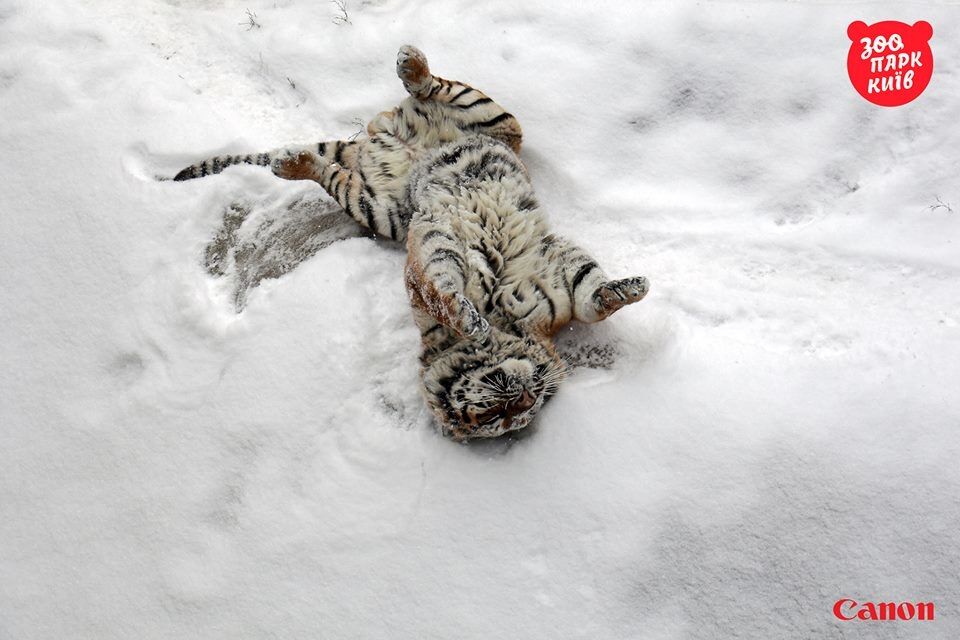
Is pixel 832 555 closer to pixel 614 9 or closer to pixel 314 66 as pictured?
pixel 614 9

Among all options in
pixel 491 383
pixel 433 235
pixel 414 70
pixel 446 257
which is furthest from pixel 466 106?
pixel 491 383

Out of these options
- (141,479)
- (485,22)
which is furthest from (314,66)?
(141,479)

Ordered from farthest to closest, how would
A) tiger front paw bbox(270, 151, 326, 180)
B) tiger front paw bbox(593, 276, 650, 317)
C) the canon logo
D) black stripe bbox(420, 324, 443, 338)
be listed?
tiger front paw bbox(270, 151, 326, 180)
black stripe bbox(420, 324, 443, 338)
tiger front paw bbox(593, 276, 650, 317)
the canon logo

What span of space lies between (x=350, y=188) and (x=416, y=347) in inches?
41.7

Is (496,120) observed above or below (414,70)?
below

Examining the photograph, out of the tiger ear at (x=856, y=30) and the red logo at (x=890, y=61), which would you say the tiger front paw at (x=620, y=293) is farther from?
the tiger ear at (x=856, y=30)

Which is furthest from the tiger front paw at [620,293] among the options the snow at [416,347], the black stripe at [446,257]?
the black stripe at [446,257]

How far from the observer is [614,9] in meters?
4.24

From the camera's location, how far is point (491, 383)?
2971mm

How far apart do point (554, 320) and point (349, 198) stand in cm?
142

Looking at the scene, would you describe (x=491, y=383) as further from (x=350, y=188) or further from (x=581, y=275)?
(x=350, y=188)

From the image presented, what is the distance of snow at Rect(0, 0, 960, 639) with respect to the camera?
275cm

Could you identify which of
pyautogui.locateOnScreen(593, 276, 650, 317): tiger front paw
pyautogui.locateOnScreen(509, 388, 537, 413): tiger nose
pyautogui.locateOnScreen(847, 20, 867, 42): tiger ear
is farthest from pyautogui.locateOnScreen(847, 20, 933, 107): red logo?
pyautogui.locateOnScreen(509, 388, 537, 413): tiger nose

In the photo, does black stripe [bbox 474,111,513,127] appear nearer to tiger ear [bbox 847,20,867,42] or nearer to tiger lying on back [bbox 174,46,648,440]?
tiger lying on back [bbox 174,46,648,440]
